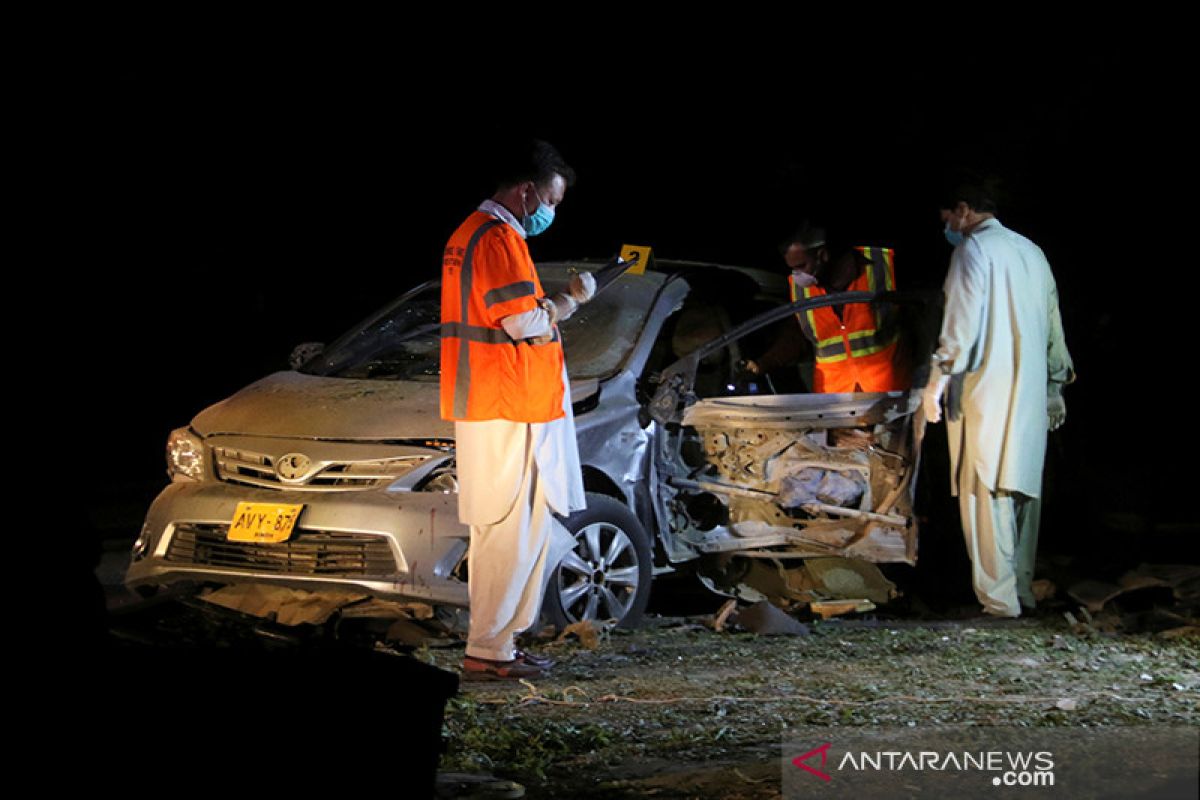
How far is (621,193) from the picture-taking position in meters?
21.4

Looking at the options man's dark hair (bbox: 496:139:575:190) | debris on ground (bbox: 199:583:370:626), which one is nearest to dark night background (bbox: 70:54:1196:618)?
debris on ground (bbox: 199:583:370:626)

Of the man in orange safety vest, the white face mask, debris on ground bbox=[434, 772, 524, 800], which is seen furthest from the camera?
the white face mask

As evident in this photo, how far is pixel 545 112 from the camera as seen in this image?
21.1m

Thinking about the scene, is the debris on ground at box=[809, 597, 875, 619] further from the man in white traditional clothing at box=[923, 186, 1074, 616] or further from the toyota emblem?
the toyota emblem

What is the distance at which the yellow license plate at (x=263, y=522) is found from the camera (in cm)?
668

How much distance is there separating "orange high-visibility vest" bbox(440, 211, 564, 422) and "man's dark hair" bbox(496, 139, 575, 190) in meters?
0.22

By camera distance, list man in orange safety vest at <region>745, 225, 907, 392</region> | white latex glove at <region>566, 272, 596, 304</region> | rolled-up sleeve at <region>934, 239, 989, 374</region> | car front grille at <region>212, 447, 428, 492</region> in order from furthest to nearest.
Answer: man in orange safety vest at <region>745, 225, 907, 392</region>, rolled-up sleeve at <region>934, 239, 989, 374</region>, car front grille at <region>212, 447, 428, 492</region>, white latex glove at <region>566, 272, 596, 304</region>

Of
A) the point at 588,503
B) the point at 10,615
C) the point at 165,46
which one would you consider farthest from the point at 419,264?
the point at 10,615

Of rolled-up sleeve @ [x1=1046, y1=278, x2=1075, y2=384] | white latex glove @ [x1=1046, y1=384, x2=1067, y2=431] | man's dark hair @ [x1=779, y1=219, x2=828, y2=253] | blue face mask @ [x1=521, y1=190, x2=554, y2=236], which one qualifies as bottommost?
white latex glove @ [x1=1046, y1=384, x2=1067, y2=431]

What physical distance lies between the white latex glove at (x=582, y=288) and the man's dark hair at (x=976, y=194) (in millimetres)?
2210

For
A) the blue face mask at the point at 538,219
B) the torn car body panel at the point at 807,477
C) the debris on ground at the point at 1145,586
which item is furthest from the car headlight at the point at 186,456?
the debris on ground at the point at 1145,586

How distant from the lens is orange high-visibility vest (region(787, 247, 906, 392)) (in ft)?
27.0

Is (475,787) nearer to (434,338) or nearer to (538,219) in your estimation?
(538,219)

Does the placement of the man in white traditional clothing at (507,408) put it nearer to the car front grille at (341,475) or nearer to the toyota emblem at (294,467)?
the car front grille at (341,475)
